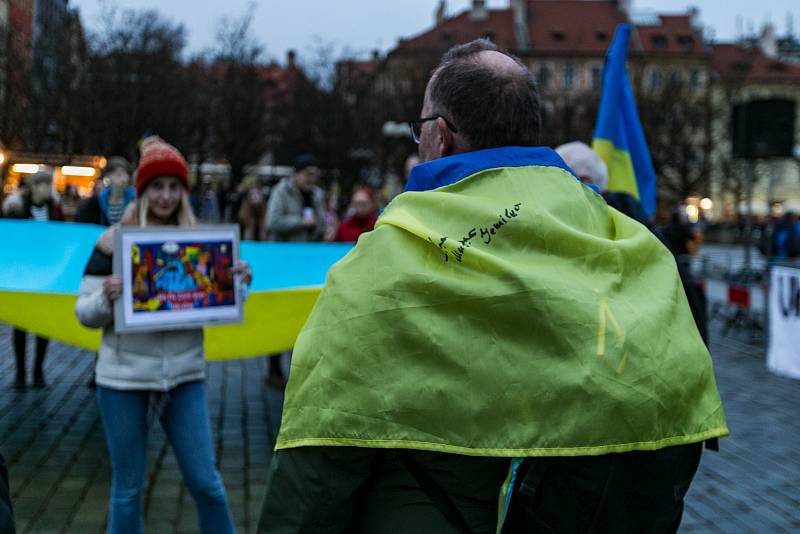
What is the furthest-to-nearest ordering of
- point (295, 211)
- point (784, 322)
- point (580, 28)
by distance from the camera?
point (580, 28) < point (784, 322) < point (295, 211)

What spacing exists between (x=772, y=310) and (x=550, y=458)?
10.4 m

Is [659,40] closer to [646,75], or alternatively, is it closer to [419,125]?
[646,75]

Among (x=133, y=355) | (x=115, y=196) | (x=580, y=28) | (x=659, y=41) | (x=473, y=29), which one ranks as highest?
(x=580, y=28)

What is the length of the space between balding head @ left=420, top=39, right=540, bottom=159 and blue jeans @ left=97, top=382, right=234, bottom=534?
249cm

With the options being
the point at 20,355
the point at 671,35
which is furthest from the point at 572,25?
the point at 20,355

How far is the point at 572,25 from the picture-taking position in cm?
8569

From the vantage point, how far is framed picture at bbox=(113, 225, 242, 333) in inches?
163

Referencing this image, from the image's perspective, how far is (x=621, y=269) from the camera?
73.7 inches

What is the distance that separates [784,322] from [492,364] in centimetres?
1009

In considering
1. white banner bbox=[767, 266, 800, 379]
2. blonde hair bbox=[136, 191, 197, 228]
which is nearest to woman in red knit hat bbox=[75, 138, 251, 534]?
blonde hair bbox=[136, 191, 197, 228]

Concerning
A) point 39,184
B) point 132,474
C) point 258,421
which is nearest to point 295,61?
point 39,184

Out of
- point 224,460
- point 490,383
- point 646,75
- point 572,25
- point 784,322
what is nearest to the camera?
point 490,383

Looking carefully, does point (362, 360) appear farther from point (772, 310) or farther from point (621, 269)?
point (772, 310)

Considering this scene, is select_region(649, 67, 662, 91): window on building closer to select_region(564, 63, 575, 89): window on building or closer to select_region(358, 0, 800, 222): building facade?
select_region(358, 0, 800, 222): building facade
